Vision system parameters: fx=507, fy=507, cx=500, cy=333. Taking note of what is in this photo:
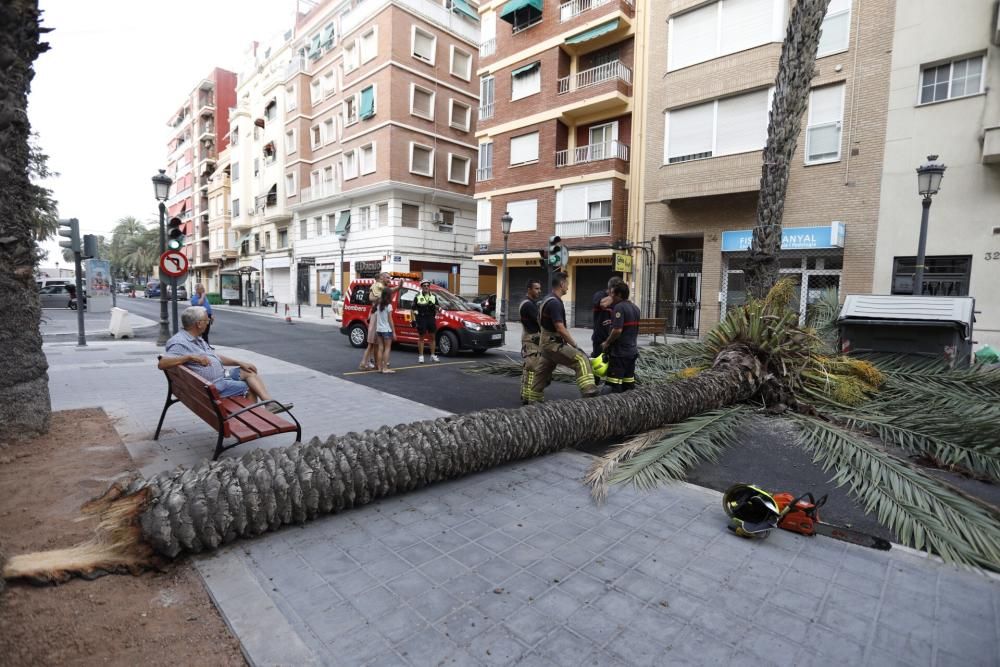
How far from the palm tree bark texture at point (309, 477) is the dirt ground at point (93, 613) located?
131 millimetres

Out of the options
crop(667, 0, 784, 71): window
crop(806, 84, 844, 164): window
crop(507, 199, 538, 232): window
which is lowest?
crop(507, 199, 538, 232): window

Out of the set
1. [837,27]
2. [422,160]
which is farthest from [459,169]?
[837,27]

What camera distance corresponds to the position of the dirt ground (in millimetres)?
2033

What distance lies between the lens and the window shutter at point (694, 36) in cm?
1608

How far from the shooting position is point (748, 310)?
6832 millimetres

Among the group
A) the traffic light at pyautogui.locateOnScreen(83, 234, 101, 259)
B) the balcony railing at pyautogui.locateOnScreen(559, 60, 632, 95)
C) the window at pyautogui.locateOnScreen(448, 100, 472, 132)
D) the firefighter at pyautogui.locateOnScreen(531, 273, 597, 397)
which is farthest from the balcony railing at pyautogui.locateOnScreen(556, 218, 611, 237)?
the traffic light at pyautogui.locateOnScreen(83, 234, 101, 259)

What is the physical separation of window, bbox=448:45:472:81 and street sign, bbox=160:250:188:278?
22.2 meters

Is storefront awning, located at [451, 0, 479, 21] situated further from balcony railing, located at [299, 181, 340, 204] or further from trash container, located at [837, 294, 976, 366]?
trash container, located at [837, 294, 976, 366]

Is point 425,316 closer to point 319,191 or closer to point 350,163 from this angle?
point 350,163

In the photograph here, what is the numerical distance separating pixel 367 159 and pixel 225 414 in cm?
2683

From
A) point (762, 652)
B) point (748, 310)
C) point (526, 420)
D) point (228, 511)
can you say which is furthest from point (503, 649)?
point (748, 310)

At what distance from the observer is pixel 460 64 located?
1158 inches

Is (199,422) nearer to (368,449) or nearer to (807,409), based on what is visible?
(368,449)

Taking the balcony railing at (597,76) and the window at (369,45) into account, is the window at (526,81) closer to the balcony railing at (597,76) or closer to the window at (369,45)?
the balcony railing at (597,76)
